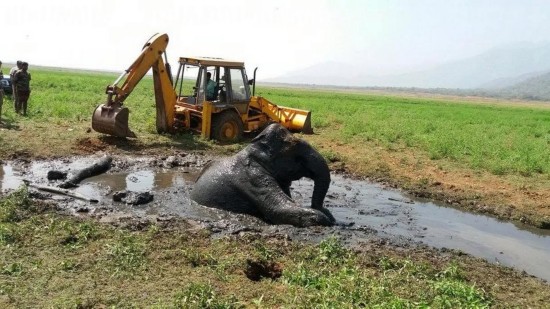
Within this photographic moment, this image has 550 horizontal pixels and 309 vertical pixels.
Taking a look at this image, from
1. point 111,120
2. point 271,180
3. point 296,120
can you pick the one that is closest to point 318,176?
point 271,180

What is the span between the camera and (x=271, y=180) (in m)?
8.55

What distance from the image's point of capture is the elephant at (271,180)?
8.27m

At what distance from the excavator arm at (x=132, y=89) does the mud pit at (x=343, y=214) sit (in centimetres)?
177

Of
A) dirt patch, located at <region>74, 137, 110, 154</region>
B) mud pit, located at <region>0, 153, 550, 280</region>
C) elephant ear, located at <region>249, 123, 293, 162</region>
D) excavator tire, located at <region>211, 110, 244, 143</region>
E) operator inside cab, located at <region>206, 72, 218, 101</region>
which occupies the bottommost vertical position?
mud pit, located at <region>0, 153, 550, 280</region>

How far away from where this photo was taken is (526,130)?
82.0 feet

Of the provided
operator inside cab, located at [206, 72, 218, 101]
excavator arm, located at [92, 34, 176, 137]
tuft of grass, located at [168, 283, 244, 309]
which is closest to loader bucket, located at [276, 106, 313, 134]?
operator inside cab, located at [206, 72, 218, 101]

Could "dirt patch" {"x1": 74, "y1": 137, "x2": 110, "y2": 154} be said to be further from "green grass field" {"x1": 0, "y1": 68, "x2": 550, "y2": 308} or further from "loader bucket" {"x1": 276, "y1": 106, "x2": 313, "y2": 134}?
"loader bucket" {"x1": 276, "y1": 106, "x2": 313, "y2": 134}

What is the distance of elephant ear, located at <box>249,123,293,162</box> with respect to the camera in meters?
8.68

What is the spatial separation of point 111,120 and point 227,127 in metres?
3.69

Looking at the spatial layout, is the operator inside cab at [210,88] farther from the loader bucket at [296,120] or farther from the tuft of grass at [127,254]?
the tuft of grass at [127,254]

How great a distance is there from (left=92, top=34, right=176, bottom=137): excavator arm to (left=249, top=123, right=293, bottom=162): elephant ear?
6.18 meters

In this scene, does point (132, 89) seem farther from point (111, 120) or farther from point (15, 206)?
point (15, 206)

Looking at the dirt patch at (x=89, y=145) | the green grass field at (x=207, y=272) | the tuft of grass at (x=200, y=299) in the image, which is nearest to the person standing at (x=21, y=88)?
the dirt patch at (x=89, y=145)

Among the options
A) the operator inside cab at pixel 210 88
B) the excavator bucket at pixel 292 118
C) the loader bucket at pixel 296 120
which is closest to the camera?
the operator inside cab at pixel 210 88
